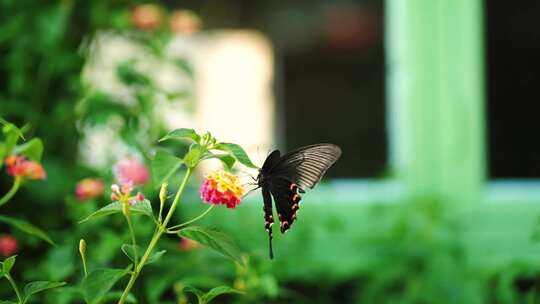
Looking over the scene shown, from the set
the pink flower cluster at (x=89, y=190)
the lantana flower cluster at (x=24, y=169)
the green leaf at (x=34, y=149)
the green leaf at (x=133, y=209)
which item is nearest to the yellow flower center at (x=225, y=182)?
the green leaf at (x=133, y=209)

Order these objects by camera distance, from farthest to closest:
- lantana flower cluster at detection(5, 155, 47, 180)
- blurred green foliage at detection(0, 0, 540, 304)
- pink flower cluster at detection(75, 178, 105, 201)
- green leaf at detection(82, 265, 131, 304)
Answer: blurred green foliage at detection(0, 0, 540, 304), pink flower cluster at detection(75, 178, 105, 201), lantana flower cluster at detection(5, 155, 47, 180), green leaf at detection(82, 265, 131, 304)

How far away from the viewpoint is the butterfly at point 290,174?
1336mm

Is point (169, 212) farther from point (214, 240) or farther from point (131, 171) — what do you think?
point (131, 171)

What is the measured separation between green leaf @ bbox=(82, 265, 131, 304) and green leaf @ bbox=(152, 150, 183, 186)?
0.13 meters

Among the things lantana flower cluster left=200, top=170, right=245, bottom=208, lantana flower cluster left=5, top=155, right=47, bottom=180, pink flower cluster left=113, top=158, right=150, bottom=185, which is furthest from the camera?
pink flower cluster left=113, top=158, right=150, bottom=185

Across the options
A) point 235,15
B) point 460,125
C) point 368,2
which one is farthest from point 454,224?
point 235,15

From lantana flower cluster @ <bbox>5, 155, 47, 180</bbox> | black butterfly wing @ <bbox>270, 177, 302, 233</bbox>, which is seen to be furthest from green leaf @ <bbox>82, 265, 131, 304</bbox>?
lantana flower cluster @ <bbox>5, 155, 47, 180</bbox>

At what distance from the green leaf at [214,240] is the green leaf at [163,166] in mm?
77

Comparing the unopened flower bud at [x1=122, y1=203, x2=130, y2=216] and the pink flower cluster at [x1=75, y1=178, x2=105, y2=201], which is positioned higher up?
the unopened flower bud at [x1=122, y1=203, x2=130, y2=216]

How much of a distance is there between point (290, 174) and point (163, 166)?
0.30 meters

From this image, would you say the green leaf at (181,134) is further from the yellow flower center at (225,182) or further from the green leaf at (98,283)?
the green leaf at (98,283)

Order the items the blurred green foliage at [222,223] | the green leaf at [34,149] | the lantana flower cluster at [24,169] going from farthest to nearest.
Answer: the blurred green foliage at [222,223]
the lantana flower cluster at [24,169]
the green leaf at [34,149]

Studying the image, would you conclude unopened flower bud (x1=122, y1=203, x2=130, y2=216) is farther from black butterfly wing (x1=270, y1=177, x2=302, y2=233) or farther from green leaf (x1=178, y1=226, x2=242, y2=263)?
black butterfly wing (x1=270, y1=177, x2=302, y2=233)

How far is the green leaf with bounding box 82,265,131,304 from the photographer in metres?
1.06
